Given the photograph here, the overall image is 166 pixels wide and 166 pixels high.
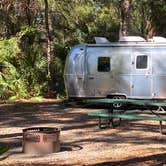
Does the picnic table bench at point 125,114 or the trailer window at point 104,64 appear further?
the trailer window at point 104,64

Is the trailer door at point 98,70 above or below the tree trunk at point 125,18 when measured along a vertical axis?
below

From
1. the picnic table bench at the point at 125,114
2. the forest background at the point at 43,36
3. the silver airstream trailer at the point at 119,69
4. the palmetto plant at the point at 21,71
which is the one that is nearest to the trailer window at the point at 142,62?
the silver airstream trailer at the point at 119,69

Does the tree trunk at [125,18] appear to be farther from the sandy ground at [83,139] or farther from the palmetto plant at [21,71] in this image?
the sandy ground at [83,139]

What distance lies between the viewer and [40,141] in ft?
31.2

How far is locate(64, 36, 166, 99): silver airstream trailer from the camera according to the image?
17953 mm

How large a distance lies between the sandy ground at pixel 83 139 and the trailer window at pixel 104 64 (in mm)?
1531

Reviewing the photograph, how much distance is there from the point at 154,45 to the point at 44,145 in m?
9.35

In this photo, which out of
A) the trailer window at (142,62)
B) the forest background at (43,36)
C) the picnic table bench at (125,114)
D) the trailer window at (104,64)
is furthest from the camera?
the forest background at (43,36)

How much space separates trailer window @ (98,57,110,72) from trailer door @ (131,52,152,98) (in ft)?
3.05

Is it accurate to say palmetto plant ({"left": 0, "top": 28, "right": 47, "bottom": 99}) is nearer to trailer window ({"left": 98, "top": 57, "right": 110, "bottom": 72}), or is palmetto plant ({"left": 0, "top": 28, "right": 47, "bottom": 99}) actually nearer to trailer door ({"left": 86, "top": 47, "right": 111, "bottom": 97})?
trailer door ({"left": 86, "top": 47, "right": 111, "bottom": 97})

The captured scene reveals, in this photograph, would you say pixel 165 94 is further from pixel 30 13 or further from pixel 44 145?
pixel 30 13

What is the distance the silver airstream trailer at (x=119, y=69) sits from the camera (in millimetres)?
A: 17953

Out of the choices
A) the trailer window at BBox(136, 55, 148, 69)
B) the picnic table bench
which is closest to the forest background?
the trailer window at BBox(136, 55, 148, 69)

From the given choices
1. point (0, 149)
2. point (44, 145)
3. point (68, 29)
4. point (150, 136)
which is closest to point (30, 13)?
point (68, 29)
